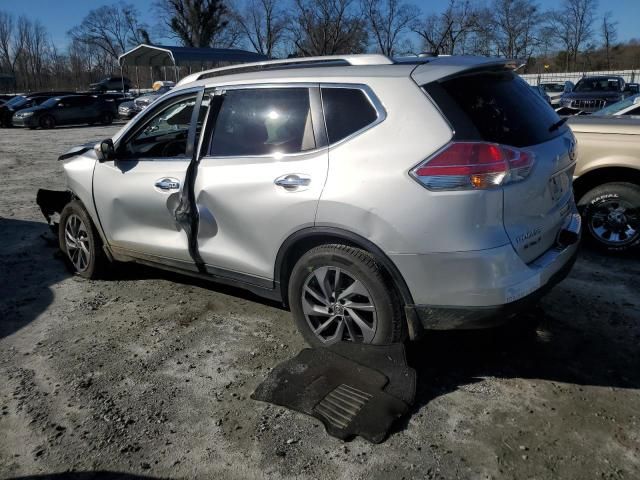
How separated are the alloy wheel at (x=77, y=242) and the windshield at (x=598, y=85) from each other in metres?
21.5

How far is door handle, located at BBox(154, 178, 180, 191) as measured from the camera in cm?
Result: 390

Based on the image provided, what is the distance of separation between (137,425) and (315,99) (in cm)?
209

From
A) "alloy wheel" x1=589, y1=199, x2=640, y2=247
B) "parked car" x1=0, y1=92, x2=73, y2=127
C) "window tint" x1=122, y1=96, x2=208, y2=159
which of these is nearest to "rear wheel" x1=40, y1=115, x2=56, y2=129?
"parked car" x1=0, y1=92, x2=73, y2=127

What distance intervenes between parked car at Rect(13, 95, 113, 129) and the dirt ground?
23.6 meters

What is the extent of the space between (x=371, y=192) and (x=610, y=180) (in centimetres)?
357

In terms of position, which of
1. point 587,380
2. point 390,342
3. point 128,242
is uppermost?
point 128,242

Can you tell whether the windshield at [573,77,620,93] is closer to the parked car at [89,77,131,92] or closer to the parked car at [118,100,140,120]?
the parked car at [118,100,140,120]

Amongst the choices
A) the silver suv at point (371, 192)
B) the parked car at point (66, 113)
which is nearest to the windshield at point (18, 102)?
the parked car at point (66, 113)

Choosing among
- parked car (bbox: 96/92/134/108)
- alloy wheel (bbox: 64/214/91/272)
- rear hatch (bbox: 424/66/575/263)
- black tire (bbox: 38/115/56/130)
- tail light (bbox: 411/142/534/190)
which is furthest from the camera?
parked car (bbox: 96/92/134/108)

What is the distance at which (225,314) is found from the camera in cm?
427

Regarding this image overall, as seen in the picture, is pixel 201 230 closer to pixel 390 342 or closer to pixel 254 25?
pixel 390 342

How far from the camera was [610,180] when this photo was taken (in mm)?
5422

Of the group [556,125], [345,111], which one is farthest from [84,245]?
[556,125]

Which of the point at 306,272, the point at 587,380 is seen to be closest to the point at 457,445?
the point at 587,380
